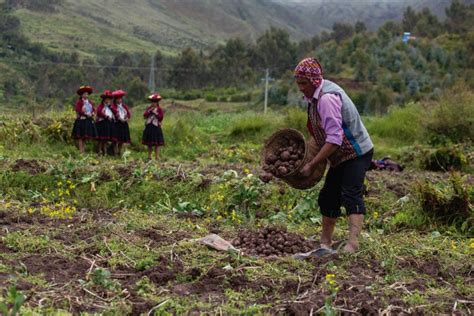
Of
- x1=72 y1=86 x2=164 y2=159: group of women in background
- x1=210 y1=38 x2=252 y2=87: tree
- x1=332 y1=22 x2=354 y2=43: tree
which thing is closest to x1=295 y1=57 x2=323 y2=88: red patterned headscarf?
x1=72 y1=86 x2=164 y2=159: group of women in background

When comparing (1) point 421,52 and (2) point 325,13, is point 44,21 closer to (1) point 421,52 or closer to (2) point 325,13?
(1) point 421,52

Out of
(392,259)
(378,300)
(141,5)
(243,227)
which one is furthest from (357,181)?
(141,5)

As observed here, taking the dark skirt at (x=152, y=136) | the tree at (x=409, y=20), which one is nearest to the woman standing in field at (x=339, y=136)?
the dark skirt at (x=152, y=136)

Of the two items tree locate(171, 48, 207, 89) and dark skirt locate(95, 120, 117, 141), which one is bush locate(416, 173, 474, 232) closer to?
dark skirt locate(95, 120, 117, 141)

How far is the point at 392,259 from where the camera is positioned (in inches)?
194

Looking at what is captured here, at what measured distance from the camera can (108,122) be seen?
1195 cm

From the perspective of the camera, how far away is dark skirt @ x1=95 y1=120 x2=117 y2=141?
39.1 ft

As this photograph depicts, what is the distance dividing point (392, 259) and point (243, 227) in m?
1.99

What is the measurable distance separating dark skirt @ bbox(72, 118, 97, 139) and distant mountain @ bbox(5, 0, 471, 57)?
51414 millimetres

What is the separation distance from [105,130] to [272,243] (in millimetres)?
7314

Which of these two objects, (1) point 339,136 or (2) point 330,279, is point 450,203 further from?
(2) point 330,279

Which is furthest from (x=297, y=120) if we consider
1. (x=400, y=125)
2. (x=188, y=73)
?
(x=188, y=73)

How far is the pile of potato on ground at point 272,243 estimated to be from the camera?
518 cm

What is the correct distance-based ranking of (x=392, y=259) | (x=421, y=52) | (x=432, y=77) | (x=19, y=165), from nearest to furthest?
(x=392, y=259) → (x=19, y=165) → (x=432, y=77) → (x=421, y=52)
